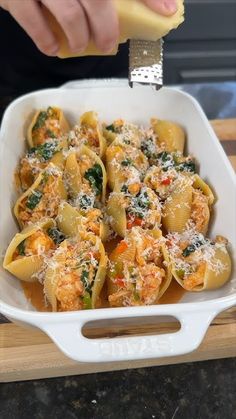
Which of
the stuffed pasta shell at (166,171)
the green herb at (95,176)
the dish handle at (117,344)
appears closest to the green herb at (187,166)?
the stuffed pasta shell at (166,171)

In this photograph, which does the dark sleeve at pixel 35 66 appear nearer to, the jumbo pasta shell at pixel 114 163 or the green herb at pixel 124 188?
the jumbo pasta shell at pixel 114 163

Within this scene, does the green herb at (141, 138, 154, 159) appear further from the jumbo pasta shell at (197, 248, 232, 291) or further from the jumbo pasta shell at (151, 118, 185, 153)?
the jumbo pasta shell at (197, 248, 232, 291)

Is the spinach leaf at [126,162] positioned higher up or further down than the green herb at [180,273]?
higher up

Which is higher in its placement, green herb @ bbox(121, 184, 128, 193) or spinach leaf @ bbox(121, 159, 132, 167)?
spinach leaf @ bbox(121, 159, 132, 167)

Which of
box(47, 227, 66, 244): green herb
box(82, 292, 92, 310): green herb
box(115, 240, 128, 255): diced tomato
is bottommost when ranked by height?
box(82, 292, 92, 310): green herb

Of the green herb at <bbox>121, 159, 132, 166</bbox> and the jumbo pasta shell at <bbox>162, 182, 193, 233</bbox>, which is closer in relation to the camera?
the jumbo pasta shell at <bbox>162, 182, 193, 233</bbox>

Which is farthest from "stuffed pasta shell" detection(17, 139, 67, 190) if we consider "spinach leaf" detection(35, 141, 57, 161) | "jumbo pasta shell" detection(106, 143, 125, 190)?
"jumbo pasta shell" detection(106, 143, 125, 190)

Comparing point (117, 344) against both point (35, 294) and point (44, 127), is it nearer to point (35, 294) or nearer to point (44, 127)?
point (35, 294)
